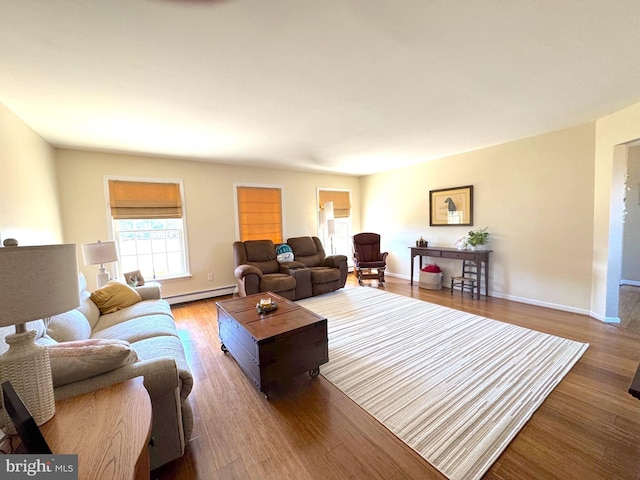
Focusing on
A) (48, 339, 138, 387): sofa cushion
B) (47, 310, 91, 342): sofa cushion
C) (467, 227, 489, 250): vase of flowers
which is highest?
(467, 227, 489, 250): vase of flowers

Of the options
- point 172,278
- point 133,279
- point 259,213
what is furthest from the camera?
point 259,213

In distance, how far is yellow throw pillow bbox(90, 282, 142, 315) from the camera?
256 cm

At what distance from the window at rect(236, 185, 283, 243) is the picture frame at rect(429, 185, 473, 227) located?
2978 mm

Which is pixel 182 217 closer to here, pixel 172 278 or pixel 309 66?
pixel 172 278

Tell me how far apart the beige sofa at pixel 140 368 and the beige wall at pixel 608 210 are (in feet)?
14.4

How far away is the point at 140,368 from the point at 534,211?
15.3 ft

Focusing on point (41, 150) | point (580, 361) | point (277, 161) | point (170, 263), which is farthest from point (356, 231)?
point (41, 150)

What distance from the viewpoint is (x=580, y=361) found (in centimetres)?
224

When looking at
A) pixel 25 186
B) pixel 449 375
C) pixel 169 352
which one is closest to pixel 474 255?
pixel 449 375

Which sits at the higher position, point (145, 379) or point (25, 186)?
point (25, 186)

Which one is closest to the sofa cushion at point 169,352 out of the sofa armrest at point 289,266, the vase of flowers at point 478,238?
the sofa armrest at point 289,266

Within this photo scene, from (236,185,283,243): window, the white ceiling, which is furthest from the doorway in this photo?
(236,185,283,243): window

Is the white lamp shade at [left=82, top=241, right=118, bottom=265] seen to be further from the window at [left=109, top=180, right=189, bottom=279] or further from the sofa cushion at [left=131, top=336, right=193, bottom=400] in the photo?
the sofa cushion at [left=131, top=336, right=193, bottom=400]

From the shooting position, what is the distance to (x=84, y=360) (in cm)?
112
